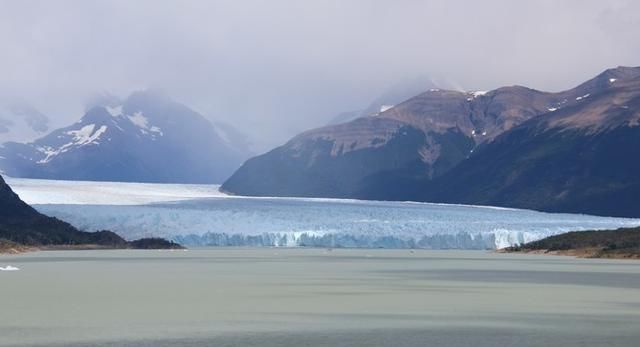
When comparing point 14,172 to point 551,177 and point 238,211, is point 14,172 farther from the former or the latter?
point 238,211

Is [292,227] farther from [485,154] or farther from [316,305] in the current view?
[485,154]

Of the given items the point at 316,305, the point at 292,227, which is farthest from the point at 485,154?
the point at 316,305

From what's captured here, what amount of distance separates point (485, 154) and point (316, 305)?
4642 inches

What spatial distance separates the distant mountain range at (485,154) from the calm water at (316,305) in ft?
251

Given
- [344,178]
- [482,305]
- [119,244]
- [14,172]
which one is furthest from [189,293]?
[14,172]

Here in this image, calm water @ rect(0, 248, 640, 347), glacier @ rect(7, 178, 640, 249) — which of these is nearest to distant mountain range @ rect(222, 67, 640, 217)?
glacier @ rect(7, 178, 640, 249)

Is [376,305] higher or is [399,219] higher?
[399,219]

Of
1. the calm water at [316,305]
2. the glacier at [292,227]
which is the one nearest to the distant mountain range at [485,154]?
the glacier at [292,227]

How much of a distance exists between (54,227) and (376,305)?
44.5 meters

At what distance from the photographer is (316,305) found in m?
28.5

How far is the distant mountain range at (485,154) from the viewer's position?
125 metres

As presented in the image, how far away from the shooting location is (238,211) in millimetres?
73938

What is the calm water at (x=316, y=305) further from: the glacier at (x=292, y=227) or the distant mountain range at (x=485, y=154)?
the distant mountain range at (x=485, y=154)

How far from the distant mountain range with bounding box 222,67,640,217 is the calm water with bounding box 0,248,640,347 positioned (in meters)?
76.6
